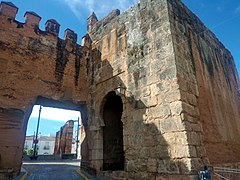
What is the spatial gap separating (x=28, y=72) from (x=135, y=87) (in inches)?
152

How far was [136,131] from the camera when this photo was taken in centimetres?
539

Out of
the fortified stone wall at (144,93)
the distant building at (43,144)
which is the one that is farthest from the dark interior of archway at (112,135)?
the distant building at (43,144)

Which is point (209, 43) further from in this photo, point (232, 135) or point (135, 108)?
point (135, 108)

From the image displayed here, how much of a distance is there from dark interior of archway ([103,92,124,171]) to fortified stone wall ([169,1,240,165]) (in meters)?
2.93

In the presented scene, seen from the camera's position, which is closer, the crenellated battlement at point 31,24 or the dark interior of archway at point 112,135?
the crenellated battlement at point 31,24

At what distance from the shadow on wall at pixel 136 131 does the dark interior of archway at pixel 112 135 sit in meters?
0.07

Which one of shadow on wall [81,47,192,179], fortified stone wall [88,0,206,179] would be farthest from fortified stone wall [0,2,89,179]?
shadow on wall [81,47,192,179]

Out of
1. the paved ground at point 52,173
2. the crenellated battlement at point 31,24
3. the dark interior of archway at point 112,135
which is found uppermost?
the crenellated battlement at point 31,24

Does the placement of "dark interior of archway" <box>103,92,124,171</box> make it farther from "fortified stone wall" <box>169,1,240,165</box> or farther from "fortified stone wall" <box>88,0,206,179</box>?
"fortified stone wall" <box>169,1,240,165</box>

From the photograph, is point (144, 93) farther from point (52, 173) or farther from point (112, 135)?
point (52, 173)

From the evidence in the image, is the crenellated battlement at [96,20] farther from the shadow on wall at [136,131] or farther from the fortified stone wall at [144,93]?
the shadow on wall at [136,131]

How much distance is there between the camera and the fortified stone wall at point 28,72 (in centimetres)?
581

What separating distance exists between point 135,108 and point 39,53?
4.29 metres

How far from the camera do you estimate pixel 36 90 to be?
6.76m
